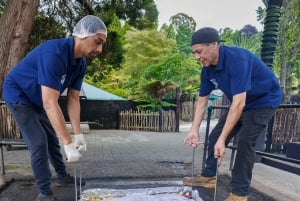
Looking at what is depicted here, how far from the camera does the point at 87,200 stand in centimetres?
241

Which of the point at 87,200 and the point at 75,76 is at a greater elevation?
the point at 75,76

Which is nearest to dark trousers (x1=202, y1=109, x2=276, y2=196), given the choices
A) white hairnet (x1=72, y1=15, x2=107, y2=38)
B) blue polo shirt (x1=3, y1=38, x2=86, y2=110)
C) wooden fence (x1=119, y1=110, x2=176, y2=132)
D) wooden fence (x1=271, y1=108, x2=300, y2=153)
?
white hairnet (x1=72, y1=15, x2=107, y2=38)

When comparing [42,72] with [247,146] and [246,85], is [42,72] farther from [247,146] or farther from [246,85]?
[247,146]

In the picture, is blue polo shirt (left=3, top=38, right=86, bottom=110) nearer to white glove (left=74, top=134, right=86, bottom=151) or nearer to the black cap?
white glove (left=74, top=134, right=86, bottom=151)

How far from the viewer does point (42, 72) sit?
6.91 ft

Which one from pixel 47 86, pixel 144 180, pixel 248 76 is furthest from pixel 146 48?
pixel 47 86

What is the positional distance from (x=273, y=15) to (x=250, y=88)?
2438mm

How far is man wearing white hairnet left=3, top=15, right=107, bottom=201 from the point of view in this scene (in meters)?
2.09

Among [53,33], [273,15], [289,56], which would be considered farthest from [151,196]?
[289,56]

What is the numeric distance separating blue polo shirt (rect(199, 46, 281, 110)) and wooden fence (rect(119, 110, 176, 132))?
32.8ft

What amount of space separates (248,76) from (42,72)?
152 cm

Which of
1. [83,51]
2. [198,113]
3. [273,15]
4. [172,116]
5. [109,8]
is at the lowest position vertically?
[172,116]

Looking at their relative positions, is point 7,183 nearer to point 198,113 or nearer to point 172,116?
point 198,113

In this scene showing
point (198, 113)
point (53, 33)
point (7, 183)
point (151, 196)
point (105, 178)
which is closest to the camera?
point (151, 196)
